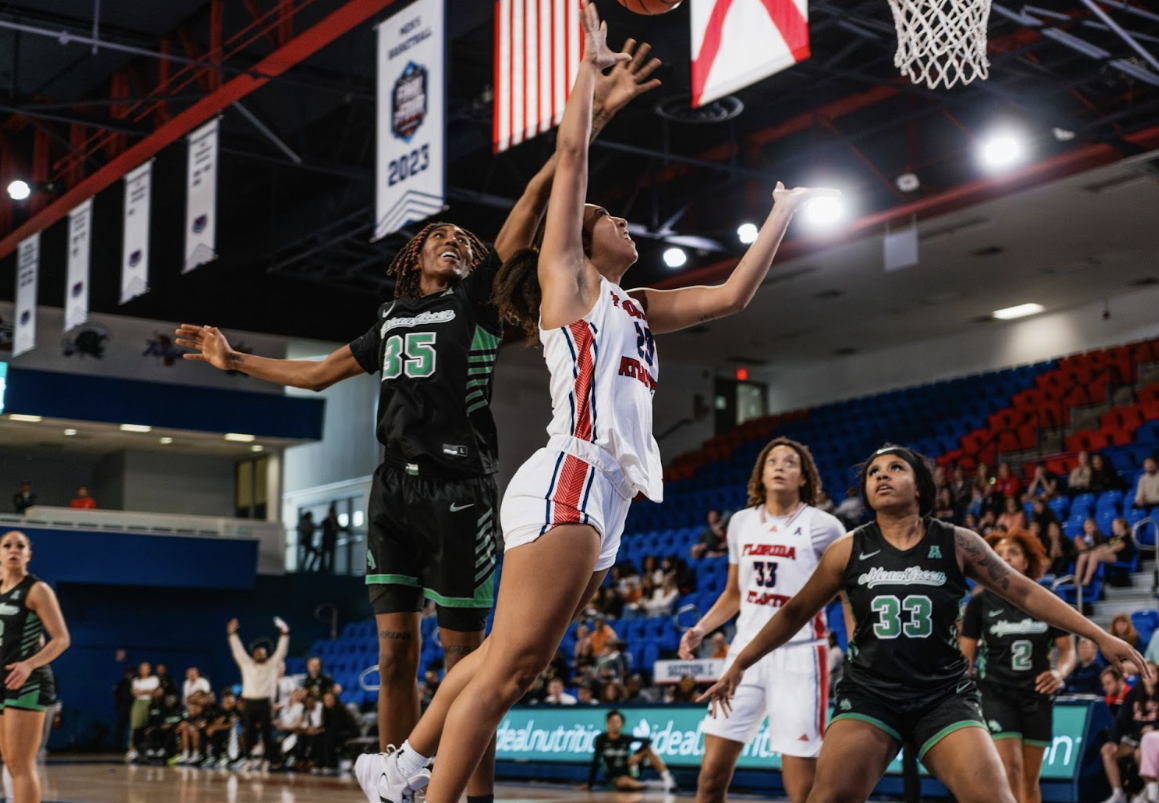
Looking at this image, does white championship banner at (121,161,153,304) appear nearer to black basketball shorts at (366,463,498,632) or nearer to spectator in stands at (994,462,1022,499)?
spectator in stands at (994,462,1022,499)

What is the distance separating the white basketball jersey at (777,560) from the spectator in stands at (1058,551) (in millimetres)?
8900

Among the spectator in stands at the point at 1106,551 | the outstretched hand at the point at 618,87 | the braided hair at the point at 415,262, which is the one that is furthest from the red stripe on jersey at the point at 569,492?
the spectator in stands at the point at 1106,551

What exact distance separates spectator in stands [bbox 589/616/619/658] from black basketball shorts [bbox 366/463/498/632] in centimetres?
1206

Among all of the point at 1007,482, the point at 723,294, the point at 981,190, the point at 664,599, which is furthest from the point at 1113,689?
the point at 723,294

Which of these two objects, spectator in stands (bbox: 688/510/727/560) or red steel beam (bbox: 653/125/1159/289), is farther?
spectator in stands (bbox: 688/510/727/560)

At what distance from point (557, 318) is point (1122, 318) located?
22160 millimetres

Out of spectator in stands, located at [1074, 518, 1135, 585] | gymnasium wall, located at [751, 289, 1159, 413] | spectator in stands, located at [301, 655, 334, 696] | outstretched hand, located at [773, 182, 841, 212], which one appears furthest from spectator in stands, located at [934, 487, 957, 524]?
outstretched hand, located at [773, 182, 841, 212]

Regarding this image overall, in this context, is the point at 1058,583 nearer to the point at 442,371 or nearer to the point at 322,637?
the point at 442,371

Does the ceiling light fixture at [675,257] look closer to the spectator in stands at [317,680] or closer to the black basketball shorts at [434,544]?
the spectator in stands at [317,680]

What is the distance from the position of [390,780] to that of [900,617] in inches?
74.9

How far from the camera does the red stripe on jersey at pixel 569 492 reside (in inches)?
148

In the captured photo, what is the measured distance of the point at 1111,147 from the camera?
1698 centimetres

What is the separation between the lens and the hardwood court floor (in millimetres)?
10656

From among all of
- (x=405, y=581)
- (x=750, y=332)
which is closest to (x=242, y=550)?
(x=750, y=332)
